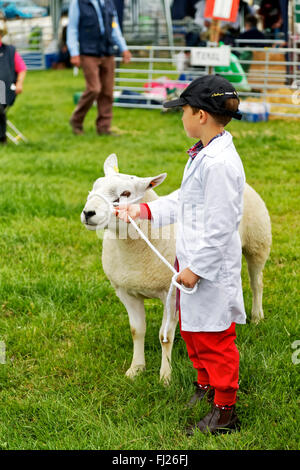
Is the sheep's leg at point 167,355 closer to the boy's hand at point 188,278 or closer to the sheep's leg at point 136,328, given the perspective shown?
the sheep's leg at point 136,328

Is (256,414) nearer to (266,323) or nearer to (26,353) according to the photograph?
(266,323)

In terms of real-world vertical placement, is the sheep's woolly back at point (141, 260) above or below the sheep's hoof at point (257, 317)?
above

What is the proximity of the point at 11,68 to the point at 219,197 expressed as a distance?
19.4 feet

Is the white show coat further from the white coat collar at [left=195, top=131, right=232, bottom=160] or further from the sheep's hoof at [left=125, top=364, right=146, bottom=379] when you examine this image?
the sheep's hoof at [left=125, top=364, right=146, bottom=379]

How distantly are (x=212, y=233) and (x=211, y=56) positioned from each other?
17.7 feet

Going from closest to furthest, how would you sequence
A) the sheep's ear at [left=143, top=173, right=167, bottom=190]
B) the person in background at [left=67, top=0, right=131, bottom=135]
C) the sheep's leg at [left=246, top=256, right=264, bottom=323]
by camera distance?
1. the sheep's ear at [left=143, top=173, right=167, bottom=190]
2. the sheep's leg at [left=246, top=256, right=264, bottom=323]
3. the person in background at [left=67, top=0, right=131, bottom=135]

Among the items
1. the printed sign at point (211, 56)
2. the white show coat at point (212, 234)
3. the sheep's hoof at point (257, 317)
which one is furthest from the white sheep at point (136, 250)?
the printed sign at point (211, 56)

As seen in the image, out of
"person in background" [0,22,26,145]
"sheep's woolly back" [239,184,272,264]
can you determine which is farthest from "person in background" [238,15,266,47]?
"sheep's woolly back" [239,184,272,264]

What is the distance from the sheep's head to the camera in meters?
2.48

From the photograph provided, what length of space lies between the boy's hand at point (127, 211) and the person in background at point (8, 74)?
463 cm

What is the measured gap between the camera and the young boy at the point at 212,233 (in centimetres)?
232

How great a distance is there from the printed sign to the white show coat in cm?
507

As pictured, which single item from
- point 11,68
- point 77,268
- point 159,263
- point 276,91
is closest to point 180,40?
point 276,91

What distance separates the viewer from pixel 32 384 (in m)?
3.04
